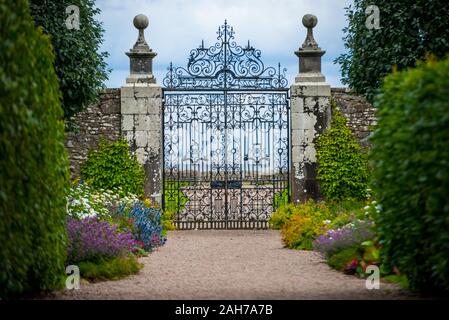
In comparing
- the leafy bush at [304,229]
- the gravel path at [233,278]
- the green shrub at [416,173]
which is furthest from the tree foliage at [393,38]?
the green shrub at [416,173]

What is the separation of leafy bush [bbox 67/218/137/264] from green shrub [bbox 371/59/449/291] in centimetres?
335

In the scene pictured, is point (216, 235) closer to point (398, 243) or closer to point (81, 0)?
point (81, 0)

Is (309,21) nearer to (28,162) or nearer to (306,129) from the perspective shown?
(306,129)

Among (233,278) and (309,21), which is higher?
(309,21)

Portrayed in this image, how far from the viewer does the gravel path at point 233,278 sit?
7.09 metres

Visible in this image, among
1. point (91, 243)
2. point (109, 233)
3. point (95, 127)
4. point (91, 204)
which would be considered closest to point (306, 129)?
point (95, 127)

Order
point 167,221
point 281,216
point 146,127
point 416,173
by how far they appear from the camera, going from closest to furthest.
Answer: point 416,173, point 281,216, point 167,221, point 146,127

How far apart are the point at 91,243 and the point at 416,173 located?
417 cm

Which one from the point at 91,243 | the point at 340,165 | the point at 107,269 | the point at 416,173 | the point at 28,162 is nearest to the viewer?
the point at 416,173

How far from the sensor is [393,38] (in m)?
13.3

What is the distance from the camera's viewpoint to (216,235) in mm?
15016

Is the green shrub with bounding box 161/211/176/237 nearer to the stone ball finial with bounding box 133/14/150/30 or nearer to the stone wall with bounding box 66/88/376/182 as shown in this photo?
the stone wall with bounding box 66/88/376/182

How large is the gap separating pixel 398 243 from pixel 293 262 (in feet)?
10.7

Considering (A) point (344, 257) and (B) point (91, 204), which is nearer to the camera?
(A) point (344, 257)
